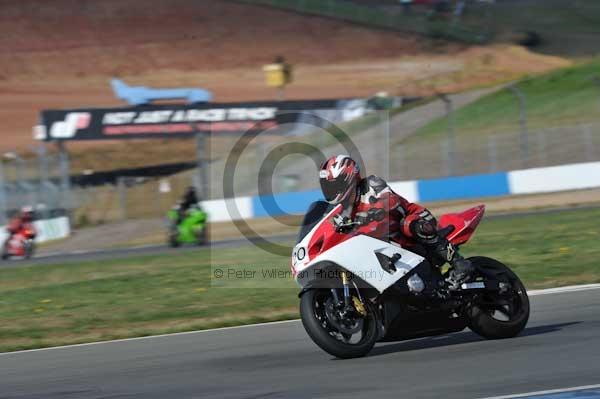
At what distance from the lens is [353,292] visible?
23.0 feet

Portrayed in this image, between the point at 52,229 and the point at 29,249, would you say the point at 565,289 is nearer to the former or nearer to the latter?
the point at 29,249

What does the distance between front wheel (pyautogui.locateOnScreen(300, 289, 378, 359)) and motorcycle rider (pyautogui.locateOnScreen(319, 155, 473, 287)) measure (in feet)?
1.78

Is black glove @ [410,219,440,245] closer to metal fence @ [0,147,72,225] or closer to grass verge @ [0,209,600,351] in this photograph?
grass verge @ [0,209,600,351]

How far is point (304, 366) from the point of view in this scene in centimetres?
697

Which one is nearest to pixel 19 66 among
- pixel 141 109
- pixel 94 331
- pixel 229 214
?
pixel 141 109

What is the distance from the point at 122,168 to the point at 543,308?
28785 mm

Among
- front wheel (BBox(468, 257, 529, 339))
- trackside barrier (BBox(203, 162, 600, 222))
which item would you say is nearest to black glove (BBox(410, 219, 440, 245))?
front wheel (BBox(468, 257, 529, 339))

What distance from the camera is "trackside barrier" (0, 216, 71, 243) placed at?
26.4 meters

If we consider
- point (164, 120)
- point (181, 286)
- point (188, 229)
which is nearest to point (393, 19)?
point (164, 120)

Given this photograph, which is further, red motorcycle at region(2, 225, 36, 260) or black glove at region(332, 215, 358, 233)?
red motorcycle at region(2, 225, 36, 260)

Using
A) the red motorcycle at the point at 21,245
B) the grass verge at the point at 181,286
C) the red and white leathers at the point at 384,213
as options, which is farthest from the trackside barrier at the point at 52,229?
the red and white leathers at the point at 384,213

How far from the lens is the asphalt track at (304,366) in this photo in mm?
6090

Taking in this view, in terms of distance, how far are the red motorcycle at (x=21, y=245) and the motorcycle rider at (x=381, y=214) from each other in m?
16.4

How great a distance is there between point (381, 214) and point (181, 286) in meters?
6.34
